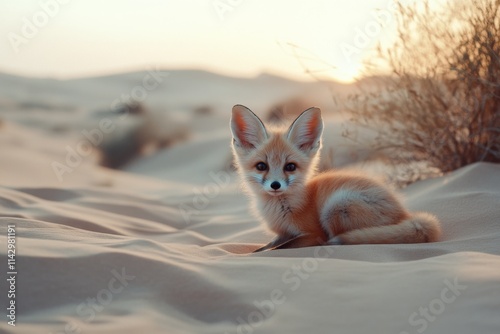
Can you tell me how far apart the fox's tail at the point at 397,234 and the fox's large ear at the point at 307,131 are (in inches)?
28.4

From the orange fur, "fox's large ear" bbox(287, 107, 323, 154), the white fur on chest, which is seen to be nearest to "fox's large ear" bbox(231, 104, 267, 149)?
the orange fur

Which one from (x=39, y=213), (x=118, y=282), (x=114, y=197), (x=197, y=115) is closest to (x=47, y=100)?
(x=197, y=115)

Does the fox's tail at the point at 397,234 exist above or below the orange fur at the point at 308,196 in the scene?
below

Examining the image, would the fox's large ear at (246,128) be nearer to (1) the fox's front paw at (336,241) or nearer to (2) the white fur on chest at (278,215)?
(2) the white fur on chest at (278,215)

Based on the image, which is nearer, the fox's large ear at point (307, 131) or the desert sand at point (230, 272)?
the desert sand at point (230, 272)

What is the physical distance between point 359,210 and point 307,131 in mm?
639

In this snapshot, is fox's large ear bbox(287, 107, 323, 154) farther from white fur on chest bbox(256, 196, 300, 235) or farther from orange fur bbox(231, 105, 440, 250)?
white fur on chest bbox(256, 196, 300, 235)

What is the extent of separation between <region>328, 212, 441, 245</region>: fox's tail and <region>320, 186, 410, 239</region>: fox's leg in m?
0.12

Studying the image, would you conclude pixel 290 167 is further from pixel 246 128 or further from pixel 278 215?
pixel 246 128

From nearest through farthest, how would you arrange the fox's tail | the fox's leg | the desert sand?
the desert sand < the fox's tail < the fox's leg

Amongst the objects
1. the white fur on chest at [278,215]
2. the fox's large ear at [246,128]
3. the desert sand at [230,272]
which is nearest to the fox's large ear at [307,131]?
the fox's large ear at [246,128]

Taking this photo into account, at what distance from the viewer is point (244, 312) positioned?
95.3 inches

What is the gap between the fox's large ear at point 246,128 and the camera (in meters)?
4.12

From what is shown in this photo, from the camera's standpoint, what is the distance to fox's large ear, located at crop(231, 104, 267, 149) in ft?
13.5
